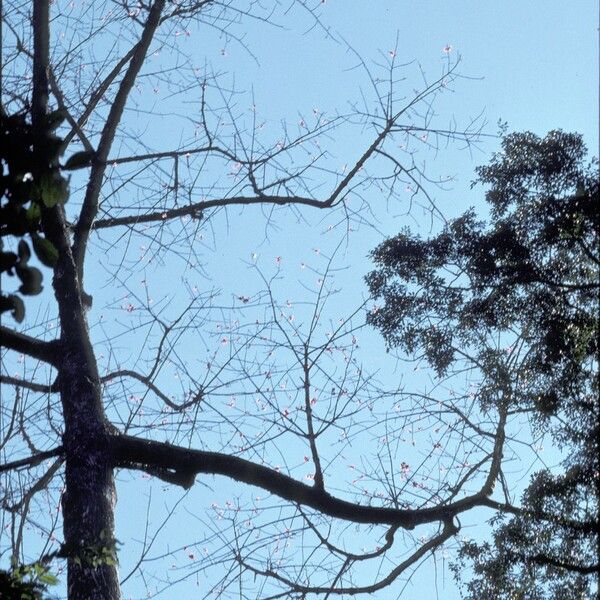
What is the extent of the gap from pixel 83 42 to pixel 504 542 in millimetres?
4395

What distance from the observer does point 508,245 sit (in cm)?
549

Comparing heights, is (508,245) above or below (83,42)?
below

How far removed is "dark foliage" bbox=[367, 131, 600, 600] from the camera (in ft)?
15.1

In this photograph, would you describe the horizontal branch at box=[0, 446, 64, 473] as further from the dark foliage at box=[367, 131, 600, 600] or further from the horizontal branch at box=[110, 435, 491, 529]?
the dark foliage at box=[367, 131, 600, 600]

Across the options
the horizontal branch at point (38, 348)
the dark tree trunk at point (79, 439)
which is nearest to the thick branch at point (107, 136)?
the dark tree trunk at point (79, 439)

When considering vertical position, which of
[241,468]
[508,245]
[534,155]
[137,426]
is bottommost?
[241,468]

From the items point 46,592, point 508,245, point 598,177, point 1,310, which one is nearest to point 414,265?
point 508,245

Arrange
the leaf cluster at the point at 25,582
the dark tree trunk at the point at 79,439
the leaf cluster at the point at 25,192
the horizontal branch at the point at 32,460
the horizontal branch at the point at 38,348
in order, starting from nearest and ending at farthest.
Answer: the leaf cluster at the point at 25,192 < the leaf cluster at the point at 25,582 < the dark tree trunk at the point at 79,439 < the horizontal branch at the point at 32,460 < the horizontal branch at the point at 38,348

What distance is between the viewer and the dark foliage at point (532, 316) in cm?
459

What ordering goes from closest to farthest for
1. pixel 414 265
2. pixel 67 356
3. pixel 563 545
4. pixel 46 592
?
pixel 46 592 < pixel 563 545 < pixel 67 356 < pixel 414 265

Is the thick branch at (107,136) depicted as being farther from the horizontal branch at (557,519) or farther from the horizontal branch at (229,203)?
the horizontal branch at (557,519)

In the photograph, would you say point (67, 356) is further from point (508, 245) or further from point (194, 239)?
point (508, 245)

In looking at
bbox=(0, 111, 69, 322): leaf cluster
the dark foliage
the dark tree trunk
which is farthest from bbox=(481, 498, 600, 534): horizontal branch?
bbox=(0, 111, 69, 322): leaf cluster

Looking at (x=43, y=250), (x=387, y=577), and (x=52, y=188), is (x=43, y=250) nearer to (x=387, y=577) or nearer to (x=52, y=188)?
(x=52, y=188)
